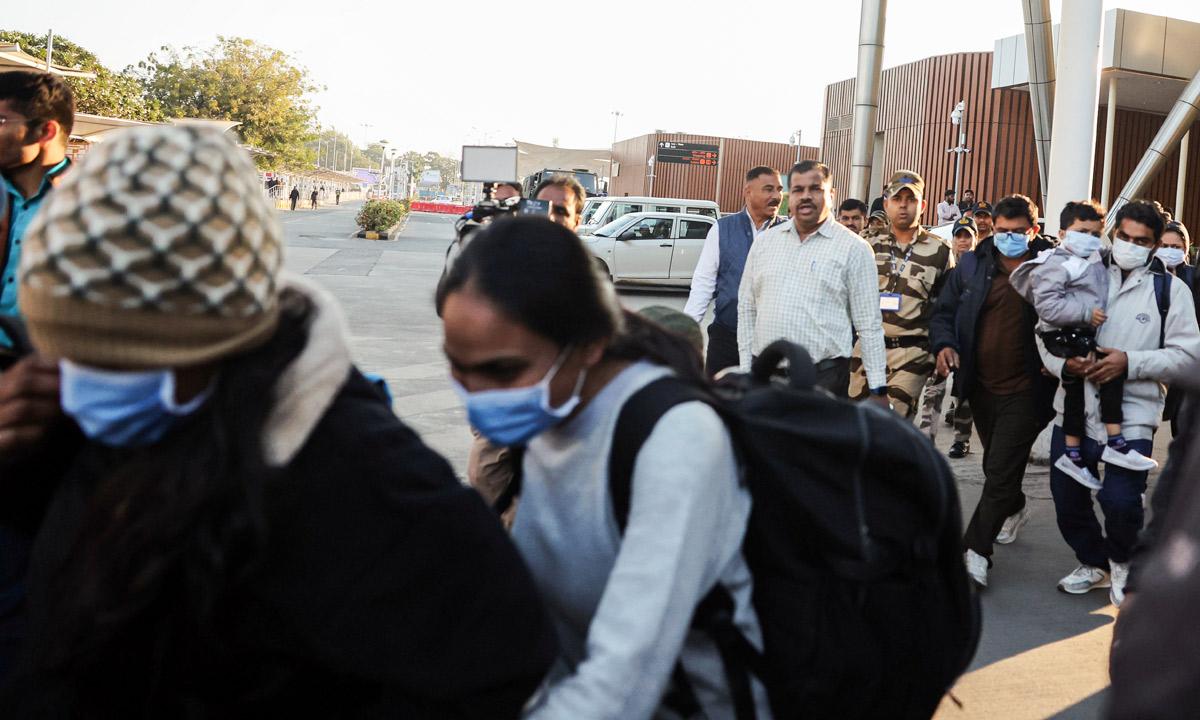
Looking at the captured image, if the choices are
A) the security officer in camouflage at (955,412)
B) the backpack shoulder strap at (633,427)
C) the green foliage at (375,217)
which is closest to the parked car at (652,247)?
the security officer in camouflage at (955,412)

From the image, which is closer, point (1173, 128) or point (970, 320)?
point (970, 320)

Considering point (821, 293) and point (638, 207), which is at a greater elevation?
point (638, 207)

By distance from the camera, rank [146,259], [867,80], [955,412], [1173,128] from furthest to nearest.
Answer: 1. [1173,128]
2. [867,80]
3. [955,412]
4. [146,259]

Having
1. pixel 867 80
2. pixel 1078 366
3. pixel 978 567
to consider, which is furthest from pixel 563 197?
pixel 867 80

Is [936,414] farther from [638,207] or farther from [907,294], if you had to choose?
[638,207]

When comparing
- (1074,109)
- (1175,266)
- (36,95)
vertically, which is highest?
(1074,109)

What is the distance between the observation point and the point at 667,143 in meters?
55.8

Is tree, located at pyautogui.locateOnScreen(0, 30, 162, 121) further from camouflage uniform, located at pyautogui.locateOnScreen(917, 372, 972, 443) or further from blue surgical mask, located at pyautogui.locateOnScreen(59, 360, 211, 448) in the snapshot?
blue surgical mask, located at pyautogui.locateOnScreen(59, 360, 211, 448)

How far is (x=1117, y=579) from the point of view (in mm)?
5152

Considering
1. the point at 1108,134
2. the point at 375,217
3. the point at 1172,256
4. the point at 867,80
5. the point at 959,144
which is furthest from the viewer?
the point at 375,217

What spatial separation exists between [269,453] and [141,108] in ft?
154

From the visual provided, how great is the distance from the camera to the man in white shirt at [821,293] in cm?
539

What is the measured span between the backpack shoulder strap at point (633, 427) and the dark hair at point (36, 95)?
110 inches

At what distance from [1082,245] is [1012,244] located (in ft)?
1.24
